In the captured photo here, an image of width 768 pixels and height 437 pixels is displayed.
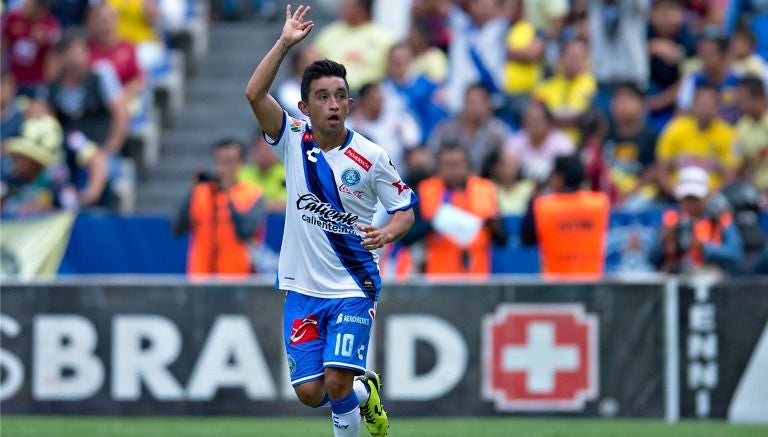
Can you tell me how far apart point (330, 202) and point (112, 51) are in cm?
970

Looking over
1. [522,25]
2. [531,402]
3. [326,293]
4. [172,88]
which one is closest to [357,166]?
[326,293]

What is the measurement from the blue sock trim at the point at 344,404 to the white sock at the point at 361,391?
0.14m

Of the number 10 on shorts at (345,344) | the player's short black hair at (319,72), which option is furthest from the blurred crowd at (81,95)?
the number 10 on shorts at (345,344)

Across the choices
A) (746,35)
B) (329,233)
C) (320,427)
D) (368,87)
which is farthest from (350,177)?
(746,35)

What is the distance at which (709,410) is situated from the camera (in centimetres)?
1429

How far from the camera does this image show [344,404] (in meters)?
9.92

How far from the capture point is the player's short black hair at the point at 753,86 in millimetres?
16828

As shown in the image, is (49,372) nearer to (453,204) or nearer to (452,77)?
(453,204)

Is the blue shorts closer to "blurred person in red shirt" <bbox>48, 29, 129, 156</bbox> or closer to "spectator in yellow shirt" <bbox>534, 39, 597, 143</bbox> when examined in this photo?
"spectator in yellow shirt" <bbox>534, 39, 597, 143</bbox>

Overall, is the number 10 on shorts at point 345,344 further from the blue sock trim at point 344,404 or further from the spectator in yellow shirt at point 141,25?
the spectator in yellow shirt at point 141,25

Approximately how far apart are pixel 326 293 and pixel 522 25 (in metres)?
9.04

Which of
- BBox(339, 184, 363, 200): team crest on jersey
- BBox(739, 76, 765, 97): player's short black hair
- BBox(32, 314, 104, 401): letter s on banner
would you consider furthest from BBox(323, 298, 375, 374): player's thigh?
BBox(739, 76, 765, 97): player's short black hair

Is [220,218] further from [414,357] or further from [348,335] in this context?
[348,335]

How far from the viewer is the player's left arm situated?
31.0 ft
